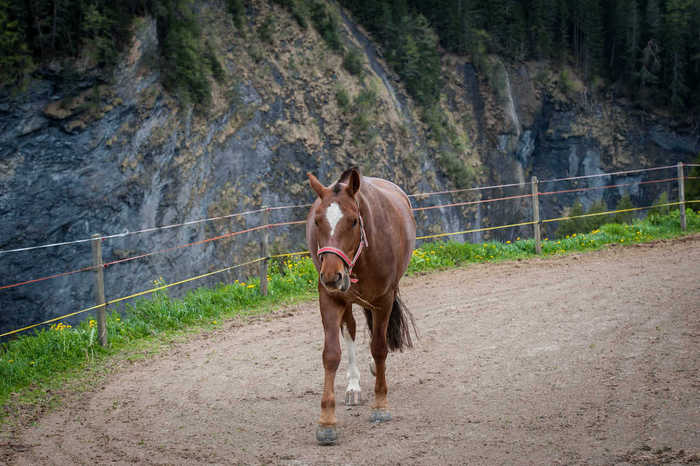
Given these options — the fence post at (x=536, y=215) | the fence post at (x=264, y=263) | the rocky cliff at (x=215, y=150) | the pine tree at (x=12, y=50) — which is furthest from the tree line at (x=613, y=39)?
the fence post at (x=264, y=263)

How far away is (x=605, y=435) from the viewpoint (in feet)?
12.8

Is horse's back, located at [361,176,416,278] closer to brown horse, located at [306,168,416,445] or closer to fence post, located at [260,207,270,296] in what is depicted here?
brown horse, located at [306,168,416,445]

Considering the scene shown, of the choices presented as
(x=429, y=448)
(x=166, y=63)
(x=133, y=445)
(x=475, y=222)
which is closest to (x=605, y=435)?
(x=429, y=448)

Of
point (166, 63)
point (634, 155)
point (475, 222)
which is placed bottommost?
point (475, 222)

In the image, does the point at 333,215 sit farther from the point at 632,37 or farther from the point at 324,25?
the point at 632,37

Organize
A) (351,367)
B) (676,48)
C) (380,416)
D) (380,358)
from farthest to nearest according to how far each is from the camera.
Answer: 1. (676,48)
2. (351,367)
3. (380,358)
4. (380,416)

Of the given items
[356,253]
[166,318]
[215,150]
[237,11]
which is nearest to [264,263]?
[166,318]

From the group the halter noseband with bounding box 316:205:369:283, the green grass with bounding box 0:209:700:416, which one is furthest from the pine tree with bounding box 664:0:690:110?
the halter noseband with bounding box 316:205:369:283

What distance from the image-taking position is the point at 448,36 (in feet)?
112

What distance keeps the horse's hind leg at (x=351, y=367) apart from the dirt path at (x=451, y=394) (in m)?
0.16

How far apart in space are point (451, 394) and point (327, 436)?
1.37m

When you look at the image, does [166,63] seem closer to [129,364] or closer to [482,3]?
[129,364]

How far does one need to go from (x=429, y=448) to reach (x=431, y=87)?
27.4 meters

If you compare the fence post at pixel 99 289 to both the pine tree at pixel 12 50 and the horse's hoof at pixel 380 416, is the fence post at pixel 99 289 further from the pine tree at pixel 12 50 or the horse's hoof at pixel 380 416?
the pine tree at pixel 12 50
